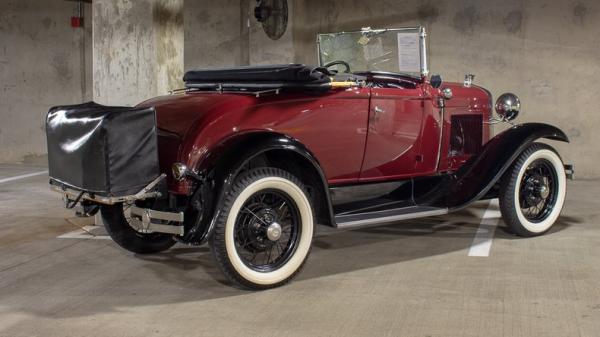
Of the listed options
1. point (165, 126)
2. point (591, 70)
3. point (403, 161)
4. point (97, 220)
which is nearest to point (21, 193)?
point (97, 220)

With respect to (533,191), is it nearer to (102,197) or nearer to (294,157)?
(294,157)

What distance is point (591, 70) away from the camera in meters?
7.51

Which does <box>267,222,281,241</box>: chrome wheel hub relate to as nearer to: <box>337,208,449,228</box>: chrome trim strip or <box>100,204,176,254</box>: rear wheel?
<box>337,208,449,228</box>: chrome trim strip

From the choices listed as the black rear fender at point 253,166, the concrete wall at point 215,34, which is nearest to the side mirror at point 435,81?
the black rear fender at point 253,166

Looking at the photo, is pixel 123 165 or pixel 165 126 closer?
pixel 123 165

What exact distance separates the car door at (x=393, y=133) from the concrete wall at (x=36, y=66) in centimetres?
623

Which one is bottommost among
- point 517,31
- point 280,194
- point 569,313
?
point 569,313

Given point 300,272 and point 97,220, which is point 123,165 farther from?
point 97,220

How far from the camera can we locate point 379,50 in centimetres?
502

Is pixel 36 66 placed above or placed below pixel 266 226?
above

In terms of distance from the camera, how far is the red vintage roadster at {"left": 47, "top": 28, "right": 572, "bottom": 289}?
3.44 m

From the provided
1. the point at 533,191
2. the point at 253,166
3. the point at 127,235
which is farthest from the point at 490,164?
the point at 127,235

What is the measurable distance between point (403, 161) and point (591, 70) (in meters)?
4.04

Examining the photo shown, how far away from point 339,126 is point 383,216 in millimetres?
614
